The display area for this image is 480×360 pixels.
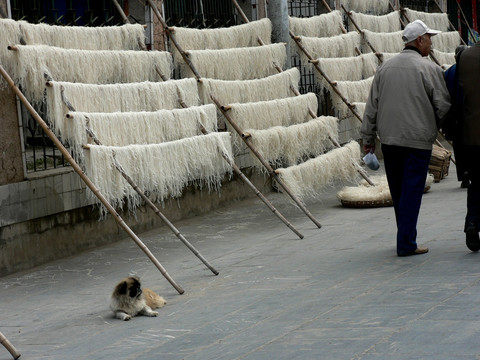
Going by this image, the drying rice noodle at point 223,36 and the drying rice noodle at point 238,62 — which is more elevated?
the drying rice noodle at point 223,36

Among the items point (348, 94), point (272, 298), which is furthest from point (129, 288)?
point (348, 94)

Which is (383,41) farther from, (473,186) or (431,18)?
(473,186)

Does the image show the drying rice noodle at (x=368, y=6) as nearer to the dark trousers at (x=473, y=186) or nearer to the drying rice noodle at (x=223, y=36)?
the drying rice noodle at (x=223, y=36)

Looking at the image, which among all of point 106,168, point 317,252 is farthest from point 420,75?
point 106,168

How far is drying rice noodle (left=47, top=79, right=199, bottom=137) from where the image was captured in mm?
8344

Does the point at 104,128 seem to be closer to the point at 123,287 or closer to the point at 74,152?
the point at 74,152

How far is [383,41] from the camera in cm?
1530

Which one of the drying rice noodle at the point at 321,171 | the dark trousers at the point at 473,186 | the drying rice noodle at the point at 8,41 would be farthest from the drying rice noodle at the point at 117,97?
the dark trousers at the point at 473,186

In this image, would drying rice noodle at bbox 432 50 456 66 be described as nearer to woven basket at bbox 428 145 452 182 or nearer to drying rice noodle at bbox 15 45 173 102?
woven basket at bbox 428 145 452 182

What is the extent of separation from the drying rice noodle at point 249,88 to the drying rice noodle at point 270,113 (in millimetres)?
246

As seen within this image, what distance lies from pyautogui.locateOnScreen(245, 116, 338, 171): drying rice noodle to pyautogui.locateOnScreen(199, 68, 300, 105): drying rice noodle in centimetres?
56

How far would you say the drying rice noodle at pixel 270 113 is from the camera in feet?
34.8

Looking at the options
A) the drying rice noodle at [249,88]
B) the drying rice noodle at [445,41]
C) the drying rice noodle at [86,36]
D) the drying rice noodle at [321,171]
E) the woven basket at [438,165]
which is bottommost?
the woven basket at [438,165]

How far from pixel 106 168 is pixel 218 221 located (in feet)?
11.9
